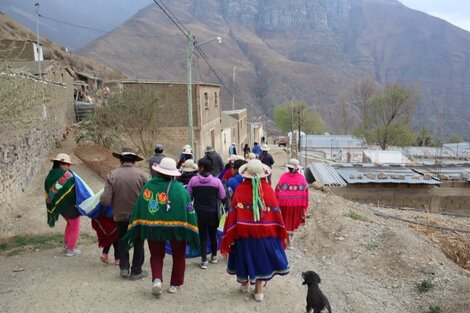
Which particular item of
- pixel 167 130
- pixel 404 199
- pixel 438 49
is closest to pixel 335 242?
pixel 404 199

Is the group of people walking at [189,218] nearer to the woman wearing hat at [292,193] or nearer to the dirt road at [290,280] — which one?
the dirt road at [290,280]

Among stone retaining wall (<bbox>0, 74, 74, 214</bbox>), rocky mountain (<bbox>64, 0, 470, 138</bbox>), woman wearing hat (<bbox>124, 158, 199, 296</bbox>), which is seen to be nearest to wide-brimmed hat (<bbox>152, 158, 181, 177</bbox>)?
woman wearing hat (<bbox>124, 158, 199, 296</bbox>)

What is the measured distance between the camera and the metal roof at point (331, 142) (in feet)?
171

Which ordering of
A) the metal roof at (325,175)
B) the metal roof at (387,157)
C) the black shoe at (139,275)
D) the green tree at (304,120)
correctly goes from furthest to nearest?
the green tree at (304,120) < the metal roof at (387,157) < the metal roof at (325,175) < the black shoe at (139,275)

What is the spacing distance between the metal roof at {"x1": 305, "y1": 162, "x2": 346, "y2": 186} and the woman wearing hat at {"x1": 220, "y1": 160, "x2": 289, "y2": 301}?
1127 centimetres

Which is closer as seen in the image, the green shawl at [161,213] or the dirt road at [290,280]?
the green shawl at [161,213]

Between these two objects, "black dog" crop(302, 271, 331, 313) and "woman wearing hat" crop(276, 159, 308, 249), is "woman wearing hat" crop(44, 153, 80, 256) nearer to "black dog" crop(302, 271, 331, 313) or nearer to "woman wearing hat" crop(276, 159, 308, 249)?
"woman wearing hat" crop(276, 159, 308, 249)

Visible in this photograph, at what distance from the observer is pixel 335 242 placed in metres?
7.81

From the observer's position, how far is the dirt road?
4.80 m

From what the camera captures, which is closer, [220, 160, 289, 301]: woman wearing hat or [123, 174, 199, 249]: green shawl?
[123, 174, 199, 249]: green shawl

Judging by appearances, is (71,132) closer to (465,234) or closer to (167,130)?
(167,130)

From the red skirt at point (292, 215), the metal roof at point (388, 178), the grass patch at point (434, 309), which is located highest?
the red skirt at point (292, 215)

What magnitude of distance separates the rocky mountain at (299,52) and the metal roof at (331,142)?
60.3ft

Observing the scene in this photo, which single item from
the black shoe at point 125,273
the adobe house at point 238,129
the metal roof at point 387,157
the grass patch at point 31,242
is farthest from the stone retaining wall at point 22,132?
the adobe house at point 238,129
